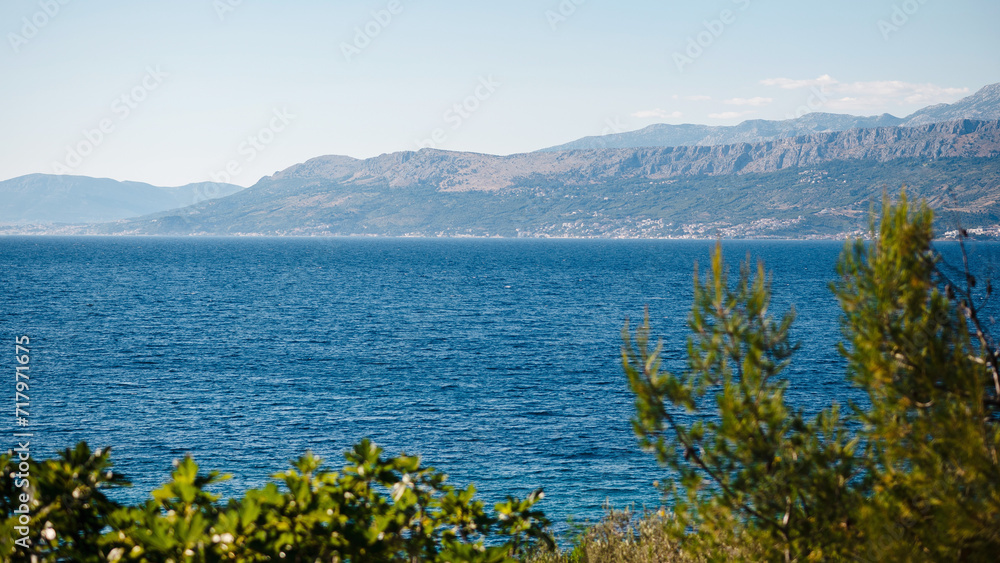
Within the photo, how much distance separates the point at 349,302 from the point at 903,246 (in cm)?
9290

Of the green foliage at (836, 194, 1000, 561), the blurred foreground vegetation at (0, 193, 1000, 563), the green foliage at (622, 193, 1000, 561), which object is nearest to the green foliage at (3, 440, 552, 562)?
the blurred foreground vegetation at (0, 193, 1000, 563)

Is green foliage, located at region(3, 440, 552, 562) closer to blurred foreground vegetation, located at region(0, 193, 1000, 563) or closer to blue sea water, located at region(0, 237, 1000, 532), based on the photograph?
blurred foreground vegetation, located at region(0, 193, 1000, 563)

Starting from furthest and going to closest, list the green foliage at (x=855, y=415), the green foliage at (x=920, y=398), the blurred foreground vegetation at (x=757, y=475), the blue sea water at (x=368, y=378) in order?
the blue sea water at (x=368, y=378) < the green foliage at (x=855, y=415) < the green foliage at (x=920, y=398) < the blurred foreground vegetation at (x=757, y=475)

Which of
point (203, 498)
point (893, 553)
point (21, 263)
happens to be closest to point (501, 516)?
point (203, 498)

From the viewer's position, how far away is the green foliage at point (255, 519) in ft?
16.3

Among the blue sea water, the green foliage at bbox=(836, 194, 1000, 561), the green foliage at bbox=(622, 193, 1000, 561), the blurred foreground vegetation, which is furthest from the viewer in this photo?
the blue sea water

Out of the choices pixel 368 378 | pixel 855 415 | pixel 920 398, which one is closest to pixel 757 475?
pixel 855 415

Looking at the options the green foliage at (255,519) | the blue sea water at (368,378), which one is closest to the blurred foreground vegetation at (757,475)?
the green foliage at (255,519)

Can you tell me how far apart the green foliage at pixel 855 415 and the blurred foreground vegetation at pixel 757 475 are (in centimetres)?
2

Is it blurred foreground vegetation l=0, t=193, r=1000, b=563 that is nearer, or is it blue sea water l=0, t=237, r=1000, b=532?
blurred foreground vegetation l=0, t=193, r=1000, b=563

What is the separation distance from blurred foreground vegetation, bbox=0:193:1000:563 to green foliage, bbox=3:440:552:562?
0.02 metres

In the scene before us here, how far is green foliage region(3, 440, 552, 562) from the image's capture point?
497cm

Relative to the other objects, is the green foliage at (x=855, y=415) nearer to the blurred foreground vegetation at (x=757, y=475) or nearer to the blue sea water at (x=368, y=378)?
the blurred foreground vegetation at (x=757, y=475)

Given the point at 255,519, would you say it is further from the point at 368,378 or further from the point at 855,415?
the point at 368,378
